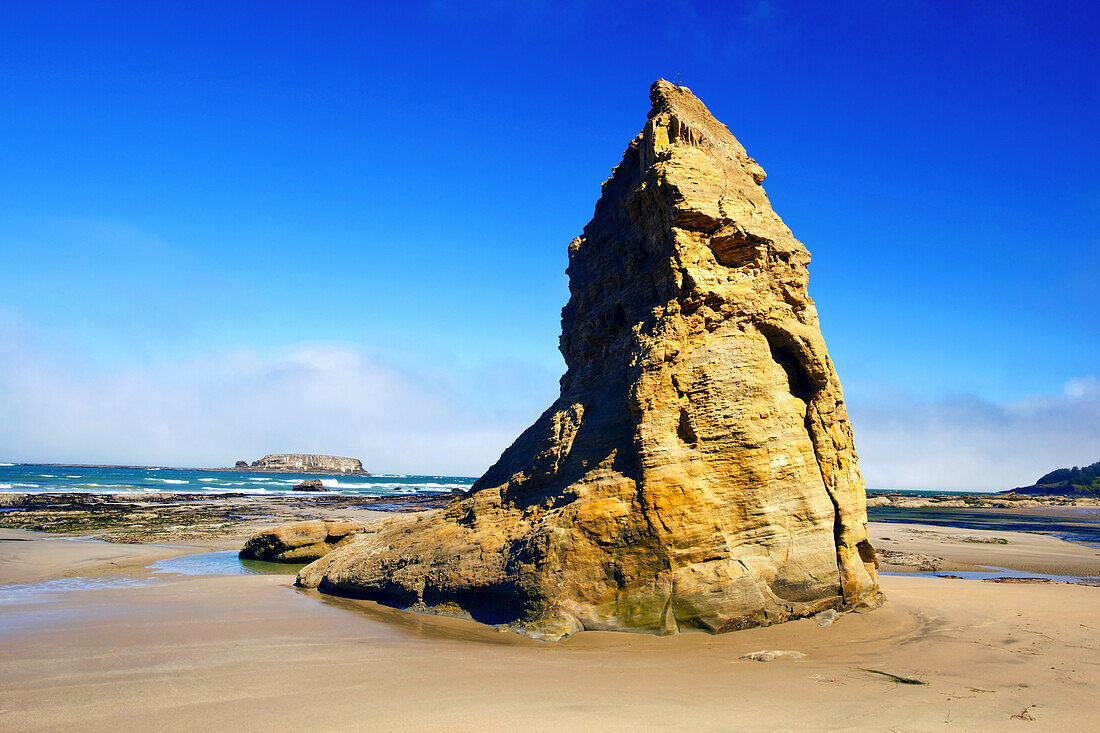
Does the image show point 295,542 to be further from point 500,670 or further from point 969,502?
point 969,502

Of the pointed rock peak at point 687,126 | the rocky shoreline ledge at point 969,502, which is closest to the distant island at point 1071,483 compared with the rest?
the rocky shoreline ledge at point 969,502

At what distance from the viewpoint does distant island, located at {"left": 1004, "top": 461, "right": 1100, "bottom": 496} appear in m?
102

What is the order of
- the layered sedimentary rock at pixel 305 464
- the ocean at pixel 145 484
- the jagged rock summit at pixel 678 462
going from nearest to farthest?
1. the jagged rock summit at pixel 678 462
2. the ocean at pixel 145 484
3. the layered sedimentary rock at pixel 305 464

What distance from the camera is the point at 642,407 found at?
891 cm

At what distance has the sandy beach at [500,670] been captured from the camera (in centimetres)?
527

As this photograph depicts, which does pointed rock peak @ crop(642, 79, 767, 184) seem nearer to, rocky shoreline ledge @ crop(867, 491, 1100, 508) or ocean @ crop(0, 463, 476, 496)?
ocean @ crop(0, 463, 476, 496)

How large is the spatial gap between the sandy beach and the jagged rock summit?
21.0 inches

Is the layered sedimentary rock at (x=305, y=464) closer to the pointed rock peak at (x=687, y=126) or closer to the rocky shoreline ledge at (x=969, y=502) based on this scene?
the rocky shoreline ledge at (x=969, y=502)

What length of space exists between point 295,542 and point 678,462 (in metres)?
13.1

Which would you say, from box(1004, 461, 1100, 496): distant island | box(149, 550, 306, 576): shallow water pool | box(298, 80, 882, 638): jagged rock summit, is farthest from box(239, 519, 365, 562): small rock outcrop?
box(1004, 461, 1100, 496): distant island

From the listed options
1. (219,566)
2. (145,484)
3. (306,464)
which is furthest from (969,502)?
(306,464)

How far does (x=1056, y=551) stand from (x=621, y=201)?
2388cm

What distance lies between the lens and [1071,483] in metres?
113

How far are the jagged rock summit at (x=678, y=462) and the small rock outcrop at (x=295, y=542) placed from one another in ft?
20.2
